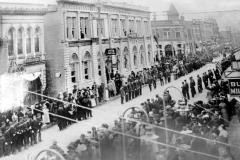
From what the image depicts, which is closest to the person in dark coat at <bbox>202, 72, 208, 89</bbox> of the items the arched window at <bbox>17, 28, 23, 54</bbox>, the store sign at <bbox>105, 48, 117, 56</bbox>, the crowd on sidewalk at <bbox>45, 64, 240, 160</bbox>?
the crowd on sidewalk at <bbox>45, 64, 240, 160</bbox>

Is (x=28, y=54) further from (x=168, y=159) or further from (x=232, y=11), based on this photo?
(x=232, y=11)

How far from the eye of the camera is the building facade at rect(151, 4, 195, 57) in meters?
5.45

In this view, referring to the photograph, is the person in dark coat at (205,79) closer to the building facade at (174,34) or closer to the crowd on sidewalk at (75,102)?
the crowd on sidewalk at (75,102)

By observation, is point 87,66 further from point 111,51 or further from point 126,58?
point 126,58

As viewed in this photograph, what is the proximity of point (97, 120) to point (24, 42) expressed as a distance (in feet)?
7.82

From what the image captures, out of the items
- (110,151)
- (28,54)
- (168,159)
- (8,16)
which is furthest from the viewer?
(28,54)

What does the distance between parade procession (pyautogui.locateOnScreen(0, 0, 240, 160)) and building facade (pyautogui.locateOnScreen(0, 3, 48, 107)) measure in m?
0.02

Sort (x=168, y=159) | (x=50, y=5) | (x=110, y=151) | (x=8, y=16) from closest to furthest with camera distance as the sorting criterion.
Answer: (x=168, y=159) → (x=110, y=151) → (x=8, y=16) → (x=50, y=5)

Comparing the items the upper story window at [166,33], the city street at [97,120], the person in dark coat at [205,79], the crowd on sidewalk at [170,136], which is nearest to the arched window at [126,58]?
the city street at [97,120]

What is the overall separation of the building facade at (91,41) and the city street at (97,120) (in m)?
0.80

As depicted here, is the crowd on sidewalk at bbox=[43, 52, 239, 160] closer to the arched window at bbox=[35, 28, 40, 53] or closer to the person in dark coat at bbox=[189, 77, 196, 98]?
the person in dark coat at bbox=[189, 77, 196, 98]

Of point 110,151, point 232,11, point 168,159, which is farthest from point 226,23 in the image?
point 110,151

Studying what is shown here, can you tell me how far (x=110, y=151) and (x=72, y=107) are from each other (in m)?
2.10

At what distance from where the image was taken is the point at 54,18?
18.0 ft
